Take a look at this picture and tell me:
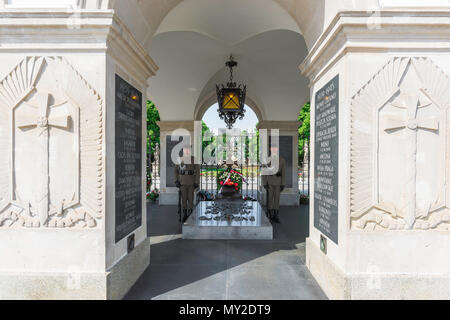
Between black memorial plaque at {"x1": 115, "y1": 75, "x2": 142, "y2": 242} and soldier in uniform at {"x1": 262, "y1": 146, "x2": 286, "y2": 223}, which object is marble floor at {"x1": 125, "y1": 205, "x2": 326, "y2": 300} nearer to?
black memorial plaque at {"x1": 115, "y1": 75, "x2": 142, "y2": 242}

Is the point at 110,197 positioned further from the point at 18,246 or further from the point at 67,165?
the point at 18,246

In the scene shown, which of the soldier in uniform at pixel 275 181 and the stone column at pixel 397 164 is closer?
the stone column at pixel 397 164

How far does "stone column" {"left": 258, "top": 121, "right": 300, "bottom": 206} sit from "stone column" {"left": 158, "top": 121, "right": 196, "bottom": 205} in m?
3.43

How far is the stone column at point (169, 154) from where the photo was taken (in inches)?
376

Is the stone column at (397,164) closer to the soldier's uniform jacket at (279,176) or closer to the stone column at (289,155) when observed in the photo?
the soldier's uniform jacket at (279,176)

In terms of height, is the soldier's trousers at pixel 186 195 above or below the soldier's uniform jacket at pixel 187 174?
below

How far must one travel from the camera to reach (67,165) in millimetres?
2951

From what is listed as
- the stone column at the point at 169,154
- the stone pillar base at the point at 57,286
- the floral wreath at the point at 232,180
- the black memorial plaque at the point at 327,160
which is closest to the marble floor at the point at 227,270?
the stone pillar base at the point at 57,286

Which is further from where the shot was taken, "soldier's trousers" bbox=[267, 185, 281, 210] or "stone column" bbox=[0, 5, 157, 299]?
"soldier's trousers" bbox=[267, 185, 281, 210]

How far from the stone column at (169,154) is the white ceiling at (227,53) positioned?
12.6 inches

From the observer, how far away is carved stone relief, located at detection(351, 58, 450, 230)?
9.42 ft

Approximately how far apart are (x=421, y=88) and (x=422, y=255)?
196 cm

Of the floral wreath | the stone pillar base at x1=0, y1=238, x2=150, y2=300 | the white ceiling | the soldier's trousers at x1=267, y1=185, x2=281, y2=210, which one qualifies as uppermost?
the white ceiling

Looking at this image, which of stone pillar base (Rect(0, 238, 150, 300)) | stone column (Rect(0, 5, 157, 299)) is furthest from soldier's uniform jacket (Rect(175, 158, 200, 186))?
stone pillar base (Rect(0, 238, 150, 300))
